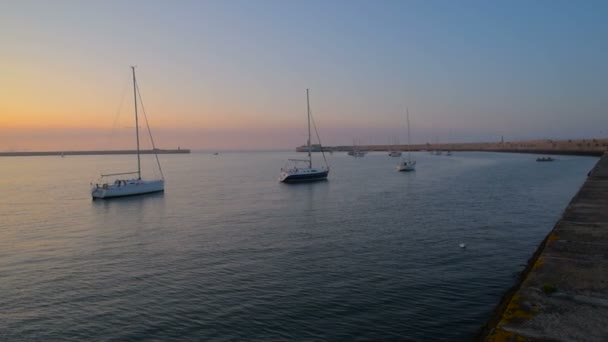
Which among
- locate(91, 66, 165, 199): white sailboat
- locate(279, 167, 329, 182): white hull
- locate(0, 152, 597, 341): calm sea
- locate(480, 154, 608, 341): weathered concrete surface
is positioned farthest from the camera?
locate(279, 167, 329, 182): white hull

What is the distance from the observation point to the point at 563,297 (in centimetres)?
762

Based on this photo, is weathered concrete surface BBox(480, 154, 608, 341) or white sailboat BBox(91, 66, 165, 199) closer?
weathered concrete surface BBox(480, 154, 608, 341)

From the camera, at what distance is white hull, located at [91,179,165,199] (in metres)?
45.0

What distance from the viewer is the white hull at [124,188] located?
45.0 metres

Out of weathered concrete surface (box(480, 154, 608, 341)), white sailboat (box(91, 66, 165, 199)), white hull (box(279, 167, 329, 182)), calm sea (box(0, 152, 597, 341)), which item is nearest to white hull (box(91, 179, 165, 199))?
white sailboat (box(91, 66, 165, 199))

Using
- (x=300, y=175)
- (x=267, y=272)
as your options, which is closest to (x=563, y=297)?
(x=267, y=272)

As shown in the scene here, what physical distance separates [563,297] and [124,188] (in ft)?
149

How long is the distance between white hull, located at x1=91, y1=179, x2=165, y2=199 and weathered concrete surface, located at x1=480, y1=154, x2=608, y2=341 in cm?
4255

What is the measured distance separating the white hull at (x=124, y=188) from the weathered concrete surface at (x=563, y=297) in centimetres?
4255

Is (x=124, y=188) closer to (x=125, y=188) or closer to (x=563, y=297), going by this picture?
(x=125, y=188)

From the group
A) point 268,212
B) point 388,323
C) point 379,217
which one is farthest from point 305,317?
point 268,212

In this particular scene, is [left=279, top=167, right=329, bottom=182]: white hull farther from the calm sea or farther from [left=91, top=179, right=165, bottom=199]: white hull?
the calm sea

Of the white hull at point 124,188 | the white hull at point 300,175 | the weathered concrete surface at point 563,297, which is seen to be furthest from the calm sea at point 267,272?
the white hull at point 300,175

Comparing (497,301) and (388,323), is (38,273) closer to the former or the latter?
(388,323)
